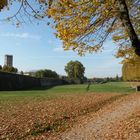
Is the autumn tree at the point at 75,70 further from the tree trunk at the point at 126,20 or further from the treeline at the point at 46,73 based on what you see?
the tree trunk at the point at 126,20

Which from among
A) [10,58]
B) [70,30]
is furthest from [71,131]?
[10,58]

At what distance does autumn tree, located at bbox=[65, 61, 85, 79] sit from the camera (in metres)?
177

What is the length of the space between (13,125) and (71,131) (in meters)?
2.87

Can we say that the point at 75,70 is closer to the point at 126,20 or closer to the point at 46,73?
the point at 46,73

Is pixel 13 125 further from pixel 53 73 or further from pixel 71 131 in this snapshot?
pixel 53 73

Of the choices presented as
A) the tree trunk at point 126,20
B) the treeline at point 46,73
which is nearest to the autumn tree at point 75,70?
the treeline at point 46,73

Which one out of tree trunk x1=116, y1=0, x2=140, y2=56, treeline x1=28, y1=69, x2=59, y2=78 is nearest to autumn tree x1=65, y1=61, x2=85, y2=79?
treeline x1=28, y1=69, x2=59, y2=78

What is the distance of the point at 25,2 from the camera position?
32.0ft

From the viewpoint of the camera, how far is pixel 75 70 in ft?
581

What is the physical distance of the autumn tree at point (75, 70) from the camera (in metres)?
177

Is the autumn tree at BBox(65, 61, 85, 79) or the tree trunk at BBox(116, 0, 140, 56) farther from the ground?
the autumn tree at BBox(65, 61, 85, 79)

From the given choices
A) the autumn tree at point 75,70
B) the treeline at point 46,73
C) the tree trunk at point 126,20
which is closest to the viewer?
the tree trunk at point 126,20

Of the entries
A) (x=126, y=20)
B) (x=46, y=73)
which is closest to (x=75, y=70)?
(x=46, y=73)

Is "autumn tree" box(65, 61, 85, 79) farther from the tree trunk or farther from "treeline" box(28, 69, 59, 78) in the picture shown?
the tree trunk
